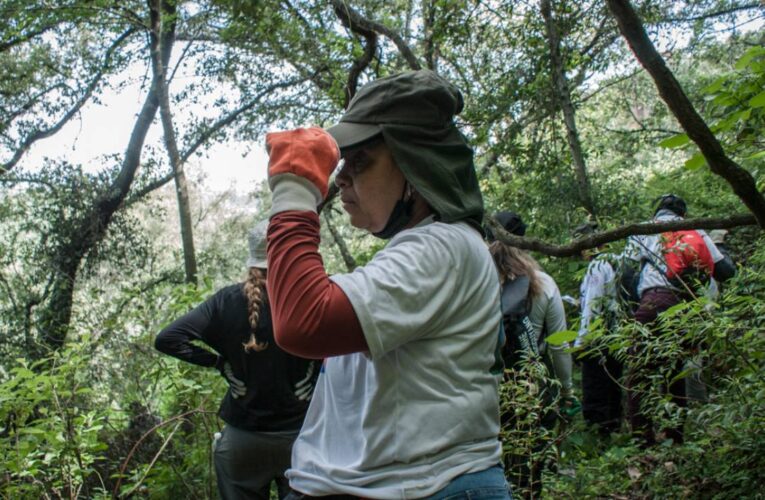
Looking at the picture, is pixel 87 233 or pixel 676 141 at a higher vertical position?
pixel 87 233

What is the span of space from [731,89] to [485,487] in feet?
6.15

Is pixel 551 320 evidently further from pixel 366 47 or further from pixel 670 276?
pixel 366 47

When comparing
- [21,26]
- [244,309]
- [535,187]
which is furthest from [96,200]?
A: [244,309]

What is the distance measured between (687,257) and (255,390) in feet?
9.47

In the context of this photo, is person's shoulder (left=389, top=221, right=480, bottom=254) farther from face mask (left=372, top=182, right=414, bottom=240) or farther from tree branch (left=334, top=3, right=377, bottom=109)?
tree branch (left=334, top=3, right=377, bottom=109)

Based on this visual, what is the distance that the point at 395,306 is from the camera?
1.41 m

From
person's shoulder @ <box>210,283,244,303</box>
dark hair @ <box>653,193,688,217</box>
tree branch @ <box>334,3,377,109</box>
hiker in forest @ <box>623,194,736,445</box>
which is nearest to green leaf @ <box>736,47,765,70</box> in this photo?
hiker in forest @ <box>623,194,736,445</box>

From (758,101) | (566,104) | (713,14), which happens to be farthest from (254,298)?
(713,14)

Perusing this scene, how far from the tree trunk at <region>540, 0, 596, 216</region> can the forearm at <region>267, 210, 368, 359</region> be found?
6.21 m

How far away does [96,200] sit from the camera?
1188 cm

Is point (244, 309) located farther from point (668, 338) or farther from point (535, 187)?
point (535, 187)

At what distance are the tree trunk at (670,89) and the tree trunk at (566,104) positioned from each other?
16.4 feet

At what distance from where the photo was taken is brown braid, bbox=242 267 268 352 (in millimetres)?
3748

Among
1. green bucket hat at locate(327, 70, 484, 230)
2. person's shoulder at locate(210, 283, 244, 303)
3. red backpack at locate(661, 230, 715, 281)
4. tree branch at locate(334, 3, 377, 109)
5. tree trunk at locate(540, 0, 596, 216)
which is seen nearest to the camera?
green bucket hat at locate(327, 70, 484, 230)
